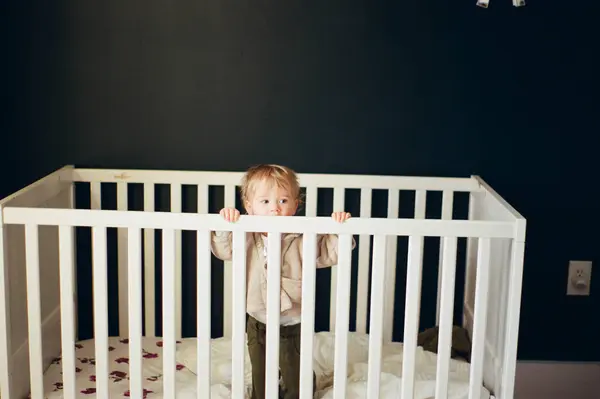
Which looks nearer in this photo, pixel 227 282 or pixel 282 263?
pixel 282 263

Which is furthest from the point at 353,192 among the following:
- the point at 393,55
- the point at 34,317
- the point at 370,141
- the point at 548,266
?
the point at 34,317

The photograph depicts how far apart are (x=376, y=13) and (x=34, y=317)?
133 centimetres

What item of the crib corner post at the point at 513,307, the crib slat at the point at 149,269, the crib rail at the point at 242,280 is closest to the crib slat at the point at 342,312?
the crib rail at the point at 242,280

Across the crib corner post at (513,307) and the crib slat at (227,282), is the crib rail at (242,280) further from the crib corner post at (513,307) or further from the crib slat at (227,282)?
the crib slat at (227,282)

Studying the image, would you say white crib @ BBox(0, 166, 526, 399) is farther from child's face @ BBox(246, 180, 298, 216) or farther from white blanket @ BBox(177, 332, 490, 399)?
child's face @ BBox(246, 180, 298, 216)

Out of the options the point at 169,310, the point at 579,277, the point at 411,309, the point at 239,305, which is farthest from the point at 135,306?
the point at 579,277

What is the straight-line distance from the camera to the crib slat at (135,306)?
1.98m

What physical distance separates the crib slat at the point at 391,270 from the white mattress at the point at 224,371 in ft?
0.23

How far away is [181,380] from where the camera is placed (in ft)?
7.77

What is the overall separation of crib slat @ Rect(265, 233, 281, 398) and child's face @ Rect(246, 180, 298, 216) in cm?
17

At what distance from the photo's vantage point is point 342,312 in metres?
1.99

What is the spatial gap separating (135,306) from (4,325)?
1.07 ft

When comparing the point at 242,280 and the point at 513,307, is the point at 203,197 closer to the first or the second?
the point at 242,280

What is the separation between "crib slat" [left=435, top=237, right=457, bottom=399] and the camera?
6.48ft
